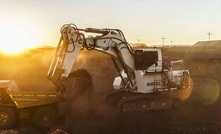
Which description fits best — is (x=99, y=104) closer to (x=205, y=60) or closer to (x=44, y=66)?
(x=44, y=66)

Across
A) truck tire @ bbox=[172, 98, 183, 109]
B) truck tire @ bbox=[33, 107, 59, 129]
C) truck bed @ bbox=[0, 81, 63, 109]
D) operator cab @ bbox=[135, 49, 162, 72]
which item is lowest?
truck tire @ bbox=[33, 107, 59, 129]

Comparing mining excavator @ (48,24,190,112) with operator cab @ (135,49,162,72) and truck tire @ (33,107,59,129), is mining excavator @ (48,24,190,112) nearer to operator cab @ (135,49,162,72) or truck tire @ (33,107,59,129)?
operator cab @ (135,49,162,72)

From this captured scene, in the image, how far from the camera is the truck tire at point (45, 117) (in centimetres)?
1475

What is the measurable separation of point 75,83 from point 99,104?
166 cm

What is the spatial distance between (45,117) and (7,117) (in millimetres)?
1558

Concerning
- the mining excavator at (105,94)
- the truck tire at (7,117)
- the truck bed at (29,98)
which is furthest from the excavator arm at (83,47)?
the truck tire at (7,117)

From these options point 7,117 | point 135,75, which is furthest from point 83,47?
point 7,117

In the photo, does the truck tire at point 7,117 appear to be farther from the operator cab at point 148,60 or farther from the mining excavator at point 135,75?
the operator cab at point 148,60

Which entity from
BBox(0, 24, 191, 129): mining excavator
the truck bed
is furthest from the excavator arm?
the truck bed

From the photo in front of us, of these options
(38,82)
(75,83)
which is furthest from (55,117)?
(38,82)

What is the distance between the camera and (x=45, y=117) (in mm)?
14844

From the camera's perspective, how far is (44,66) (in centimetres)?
3825

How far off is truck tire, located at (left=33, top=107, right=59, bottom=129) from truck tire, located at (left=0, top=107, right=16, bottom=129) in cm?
90

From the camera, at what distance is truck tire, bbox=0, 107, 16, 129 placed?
47.7ft
